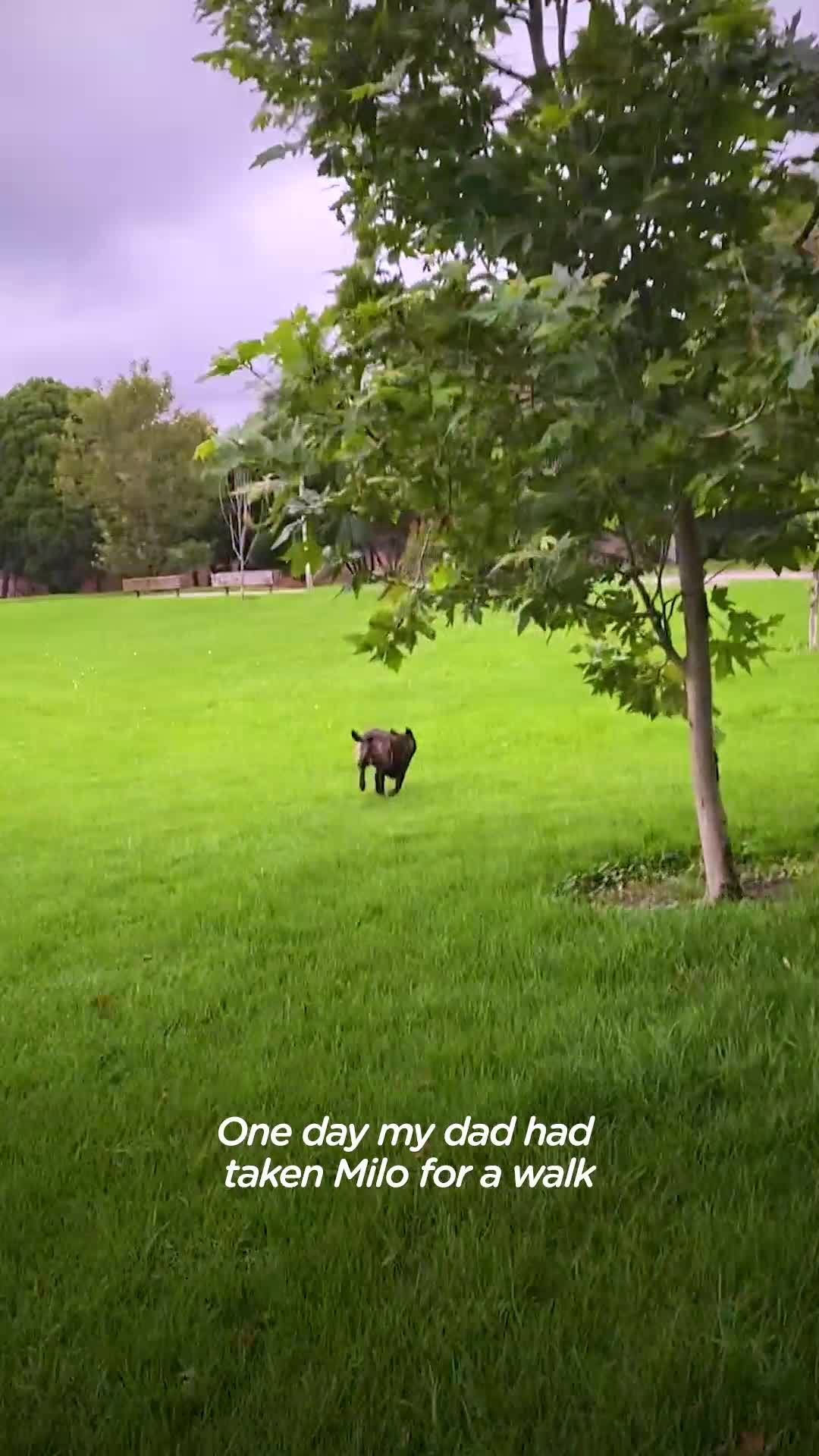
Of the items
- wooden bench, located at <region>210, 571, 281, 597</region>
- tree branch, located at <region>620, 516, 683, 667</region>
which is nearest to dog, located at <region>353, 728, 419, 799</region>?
tree branch, located at <region>620, 516, 683, 667</region>

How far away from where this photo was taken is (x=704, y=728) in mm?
3529

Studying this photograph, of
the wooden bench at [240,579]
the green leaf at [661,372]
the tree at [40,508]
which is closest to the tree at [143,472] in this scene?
the wooden bench at [240,579]

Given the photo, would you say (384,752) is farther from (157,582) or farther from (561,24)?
(157,582)

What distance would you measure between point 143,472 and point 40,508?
4.68m

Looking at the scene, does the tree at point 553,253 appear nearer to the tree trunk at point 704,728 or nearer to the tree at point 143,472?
the tree trunk at point 704,728

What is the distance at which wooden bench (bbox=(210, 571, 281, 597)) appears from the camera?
9070 millimetres

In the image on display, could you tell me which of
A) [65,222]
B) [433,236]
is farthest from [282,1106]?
[65,222]

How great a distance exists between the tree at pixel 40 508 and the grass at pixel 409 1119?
26.2 feet

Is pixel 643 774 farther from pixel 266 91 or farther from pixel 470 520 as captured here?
pixel 266 91

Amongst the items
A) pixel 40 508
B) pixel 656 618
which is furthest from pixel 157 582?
pixel 656 618

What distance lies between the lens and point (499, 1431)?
1.38m

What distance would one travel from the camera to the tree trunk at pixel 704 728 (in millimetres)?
3516

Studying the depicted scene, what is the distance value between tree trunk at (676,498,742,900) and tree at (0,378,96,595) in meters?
8.89

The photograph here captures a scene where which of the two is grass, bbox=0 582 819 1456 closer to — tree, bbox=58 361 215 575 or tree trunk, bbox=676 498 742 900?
tree trunk, bbox=676 498 742 900
